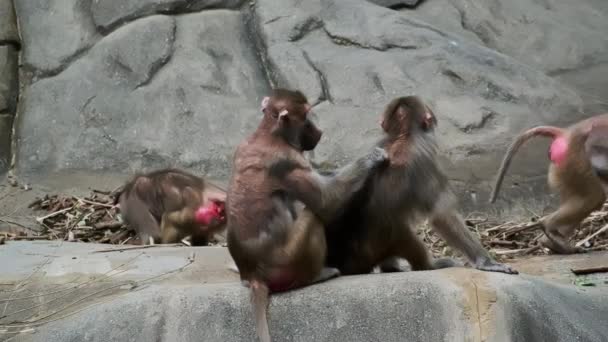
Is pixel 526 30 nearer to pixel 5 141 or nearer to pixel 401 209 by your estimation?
pixel 5 141

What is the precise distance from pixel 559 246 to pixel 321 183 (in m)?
2.49

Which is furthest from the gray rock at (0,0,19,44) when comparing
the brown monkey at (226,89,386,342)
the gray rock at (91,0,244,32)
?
the brown monkey at (226,89,386,342)

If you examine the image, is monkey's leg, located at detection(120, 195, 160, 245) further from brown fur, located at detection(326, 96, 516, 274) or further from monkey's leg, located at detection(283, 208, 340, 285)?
monkey's leg, located at detection(283, 208, 340, 285)

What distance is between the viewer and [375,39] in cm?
970

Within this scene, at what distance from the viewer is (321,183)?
4734 mm

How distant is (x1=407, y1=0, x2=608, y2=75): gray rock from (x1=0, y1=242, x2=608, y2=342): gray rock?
21.4 feet

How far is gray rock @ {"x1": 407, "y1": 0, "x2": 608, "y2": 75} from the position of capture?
11.0m

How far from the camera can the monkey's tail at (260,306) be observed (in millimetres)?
4281

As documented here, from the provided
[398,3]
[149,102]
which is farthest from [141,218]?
[398,3]

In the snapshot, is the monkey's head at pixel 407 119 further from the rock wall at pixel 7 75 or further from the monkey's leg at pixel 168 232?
the rock wall at pixel 7 75

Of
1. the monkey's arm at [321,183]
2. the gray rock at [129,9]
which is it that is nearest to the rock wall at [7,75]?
the gray rock at [129,9]

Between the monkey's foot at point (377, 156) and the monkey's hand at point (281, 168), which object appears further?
the monkey's foot at point (377, 156)

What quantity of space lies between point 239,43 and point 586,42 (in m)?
4.39

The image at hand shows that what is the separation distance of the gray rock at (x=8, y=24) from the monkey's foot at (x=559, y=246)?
623cm
